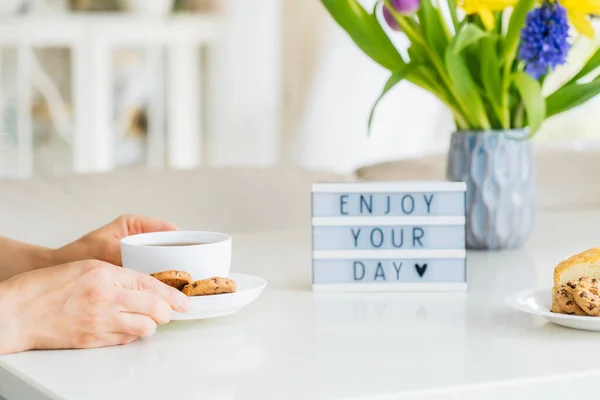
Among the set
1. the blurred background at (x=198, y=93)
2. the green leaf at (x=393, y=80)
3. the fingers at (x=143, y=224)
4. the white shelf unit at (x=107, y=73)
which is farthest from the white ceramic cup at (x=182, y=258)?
the white shelf unit at (x=107, y=73)

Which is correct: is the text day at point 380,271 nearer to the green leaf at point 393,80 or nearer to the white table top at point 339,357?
the white table top at point 339,357

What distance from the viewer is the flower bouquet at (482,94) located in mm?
1412

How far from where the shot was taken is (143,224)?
124 cm

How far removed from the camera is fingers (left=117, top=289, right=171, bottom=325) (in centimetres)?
91

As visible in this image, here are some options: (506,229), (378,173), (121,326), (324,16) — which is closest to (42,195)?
(378,173)

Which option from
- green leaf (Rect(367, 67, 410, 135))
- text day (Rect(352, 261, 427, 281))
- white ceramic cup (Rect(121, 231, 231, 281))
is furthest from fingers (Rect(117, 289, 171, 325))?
green leaf (Rect(367, 67, 410, 135))

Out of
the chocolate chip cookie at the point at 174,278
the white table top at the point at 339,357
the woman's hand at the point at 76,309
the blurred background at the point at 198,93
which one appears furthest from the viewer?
the blurred background at the point at 198,93

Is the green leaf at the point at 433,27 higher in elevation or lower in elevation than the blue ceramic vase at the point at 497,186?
higher

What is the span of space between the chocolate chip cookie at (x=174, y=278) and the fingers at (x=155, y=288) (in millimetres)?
51

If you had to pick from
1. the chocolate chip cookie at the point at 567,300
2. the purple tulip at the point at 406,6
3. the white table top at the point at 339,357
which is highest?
the purple tulip at the point at 406,6

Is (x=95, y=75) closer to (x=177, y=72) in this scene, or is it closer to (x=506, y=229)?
(x=177, y=72)

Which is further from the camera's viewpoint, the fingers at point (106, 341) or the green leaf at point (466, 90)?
the green leaf at point (466, 90)

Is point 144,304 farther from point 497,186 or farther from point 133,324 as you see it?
point 497,186

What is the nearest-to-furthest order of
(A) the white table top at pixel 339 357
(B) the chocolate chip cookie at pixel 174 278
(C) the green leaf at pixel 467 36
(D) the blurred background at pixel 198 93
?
(A) the white table top at pixel 339 357 < (B) the chocolate chip cookie at pixel 174 278 < (C) the green leaf at pixel 467 36 < (D) the blurred background at pixel 198 93
